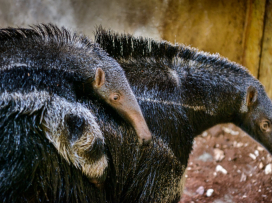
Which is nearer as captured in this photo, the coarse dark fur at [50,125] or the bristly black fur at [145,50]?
the coarse dark fur at [50,125]

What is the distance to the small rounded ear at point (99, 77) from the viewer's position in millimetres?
1989

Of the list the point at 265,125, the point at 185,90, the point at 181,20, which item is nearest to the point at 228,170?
the point at 265,125

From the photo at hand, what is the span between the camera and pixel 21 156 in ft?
6.03

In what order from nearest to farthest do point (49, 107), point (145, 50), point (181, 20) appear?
point (49, 107) → point (145, 50) → point (181, 20)

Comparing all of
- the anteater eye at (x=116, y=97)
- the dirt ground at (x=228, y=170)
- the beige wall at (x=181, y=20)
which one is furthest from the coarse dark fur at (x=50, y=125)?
the dirt ground at (x=228, y=170)

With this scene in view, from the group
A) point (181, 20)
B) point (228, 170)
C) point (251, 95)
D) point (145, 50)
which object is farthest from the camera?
point (181, 20)

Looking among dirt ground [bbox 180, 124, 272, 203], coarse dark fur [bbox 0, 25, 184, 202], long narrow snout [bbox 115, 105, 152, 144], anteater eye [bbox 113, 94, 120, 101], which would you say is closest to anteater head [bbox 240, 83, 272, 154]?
dirt ground [bbox 180, 124, 272, 203]

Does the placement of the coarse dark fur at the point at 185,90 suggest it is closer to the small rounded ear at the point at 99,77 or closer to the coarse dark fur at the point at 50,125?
the coarse dark fur at the point at 50,125

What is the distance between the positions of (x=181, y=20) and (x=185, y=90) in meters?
1.72

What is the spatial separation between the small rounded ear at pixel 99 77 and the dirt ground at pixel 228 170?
6.69ft

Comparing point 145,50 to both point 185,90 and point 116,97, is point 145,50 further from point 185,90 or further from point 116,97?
point 116,97

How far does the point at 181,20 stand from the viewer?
4.03 meters

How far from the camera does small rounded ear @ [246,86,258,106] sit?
2.79 metres

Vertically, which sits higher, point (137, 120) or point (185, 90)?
point (185, 90)
